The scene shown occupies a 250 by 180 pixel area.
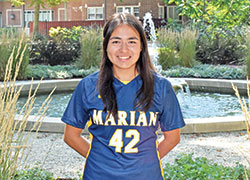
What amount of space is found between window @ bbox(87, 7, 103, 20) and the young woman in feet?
101

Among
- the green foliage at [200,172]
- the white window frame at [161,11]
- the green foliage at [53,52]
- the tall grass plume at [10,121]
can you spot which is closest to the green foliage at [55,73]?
the green foliage at [53,52]

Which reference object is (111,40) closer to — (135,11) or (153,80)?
(153,80)

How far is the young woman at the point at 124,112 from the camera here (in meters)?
1.88

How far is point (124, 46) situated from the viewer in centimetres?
198

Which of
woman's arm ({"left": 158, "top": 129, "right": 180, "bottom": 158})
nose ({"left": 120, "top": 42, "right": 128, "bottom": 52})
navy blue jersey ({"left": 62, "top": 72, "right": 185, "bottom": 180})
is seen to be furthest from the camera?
woman's arm ({"left": 158, "top": 129, "right": 180, "bottom": 158})

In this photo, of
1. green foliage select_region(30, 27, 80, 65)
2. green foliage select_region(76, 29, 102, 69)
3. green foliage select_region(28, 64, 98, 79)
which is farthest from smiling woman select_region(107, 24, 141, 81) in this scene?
green foliage select_region(30, 27, 80, 65)

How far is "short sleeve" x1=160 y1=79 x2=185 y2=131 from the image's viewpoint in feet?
6.62

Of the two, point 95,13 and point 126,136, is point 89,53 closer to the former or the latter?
point 126,136

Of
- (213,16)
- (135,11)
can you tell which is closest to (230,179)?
(213,16)

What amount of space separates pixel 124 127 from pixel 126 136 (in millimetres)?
48

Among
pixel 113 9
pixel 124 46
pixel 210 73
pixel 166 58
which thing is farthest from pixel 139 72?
pixel 113 9

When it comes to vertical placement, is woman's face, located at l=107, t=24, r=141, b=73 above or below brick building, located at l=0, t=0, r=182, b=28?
below

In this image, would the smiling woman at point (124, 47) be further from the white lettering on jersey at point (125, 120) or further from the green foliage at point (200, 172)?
the green foliage at point (200, 172)

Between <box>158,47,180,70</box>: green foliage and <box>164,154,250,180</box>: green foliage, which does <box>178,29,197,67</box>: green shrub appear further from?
<box>164,154,250,180</box>: green foliage
